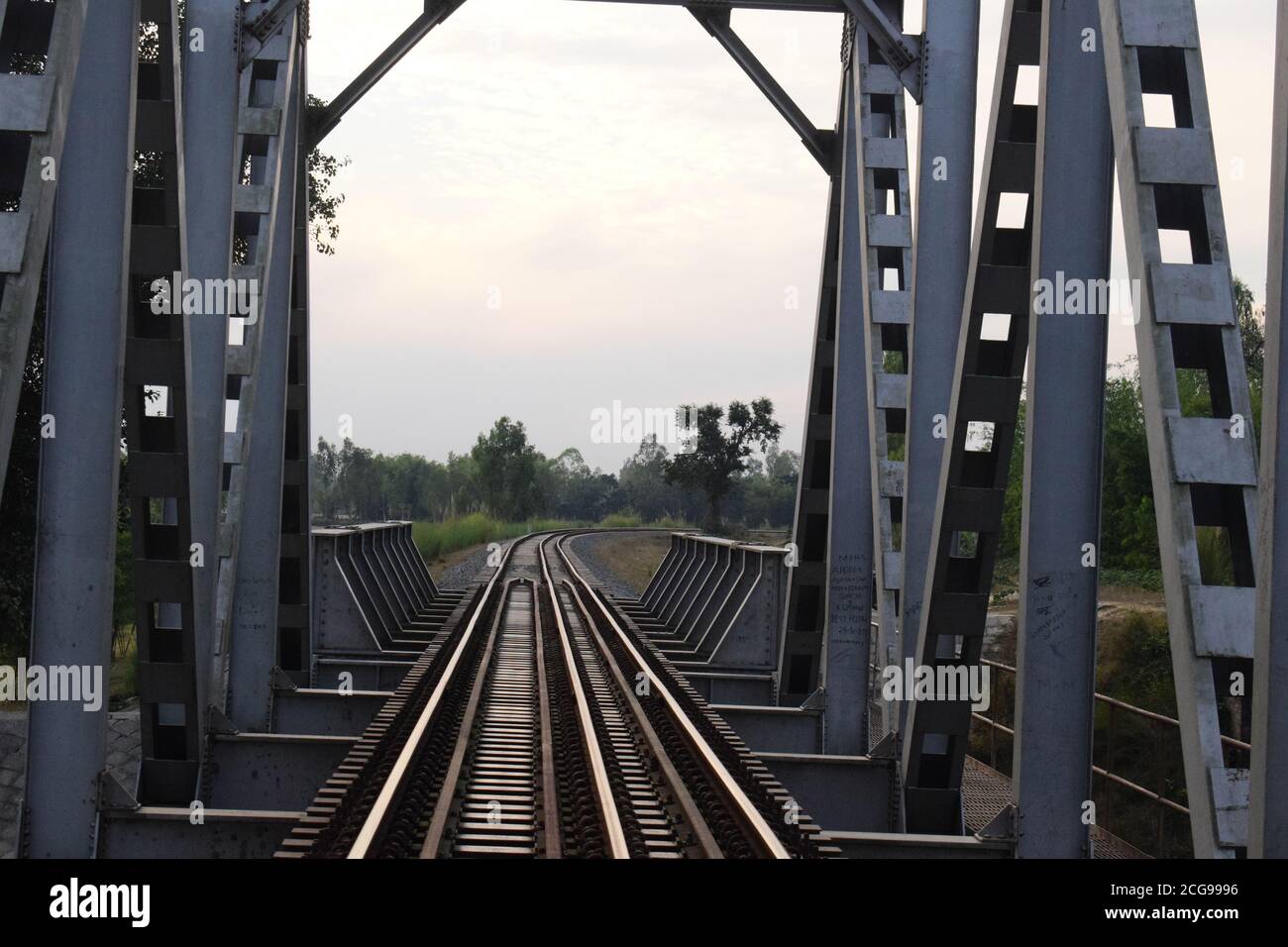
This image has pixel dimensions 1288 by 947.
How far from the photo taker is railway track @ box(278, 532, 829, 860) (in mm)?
6961

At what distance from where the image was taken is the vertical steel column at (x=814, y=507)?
1387 cm

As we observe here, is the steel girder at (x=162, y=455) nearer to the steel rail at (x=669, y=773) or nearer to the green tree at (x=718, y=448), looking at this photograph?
the steel rail at (x=669, y=773)

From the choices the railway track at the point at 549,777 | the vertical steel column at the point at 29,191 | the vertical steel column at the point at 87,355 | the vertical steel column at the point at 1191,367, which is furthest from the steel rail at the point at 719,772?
the vertical steel column at the point at 29,191

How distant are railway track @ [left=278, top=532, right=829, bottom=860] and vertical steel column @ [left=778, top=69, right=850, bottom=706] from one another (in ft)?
5.02

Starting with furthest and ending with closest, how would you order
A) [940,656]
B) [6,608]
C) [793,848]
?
[6,608], [940,656], [793,848]

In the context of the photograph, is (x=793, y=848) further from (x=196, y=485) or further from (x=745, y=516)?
(x=745, y=516)

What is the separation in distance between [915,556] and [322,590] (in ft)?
31.6

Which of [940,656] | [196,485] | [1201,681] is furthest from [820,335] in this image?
[1201,681]

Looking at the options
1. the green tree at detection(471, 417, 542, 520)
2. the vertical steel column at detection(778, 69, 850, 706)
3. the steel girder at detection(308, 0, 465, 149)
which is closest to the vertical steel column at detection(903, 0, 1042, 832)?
the vertical steel column at detection(778, 69, 850, 706)

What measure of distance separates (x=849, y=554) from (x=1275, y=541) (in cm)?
810

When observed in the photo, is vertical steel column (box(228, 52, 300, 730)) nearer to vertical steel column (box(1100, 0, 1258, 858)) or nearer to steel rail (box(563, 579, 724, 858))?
steel rail (box(563, 579, 724, 858))

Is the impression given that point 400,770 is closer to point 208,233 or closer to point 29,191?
point 29,191

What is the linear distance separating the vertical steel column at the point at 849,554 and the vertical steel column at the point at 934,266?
199cm
